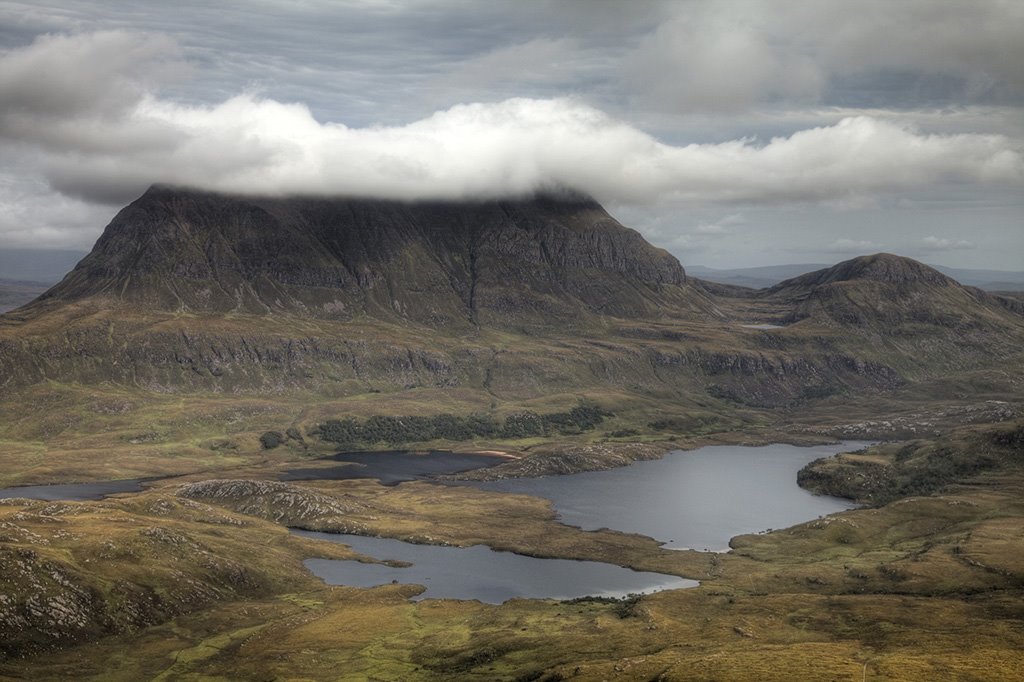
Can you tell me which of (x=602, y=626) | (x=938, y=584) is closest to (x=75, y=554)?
(x=602, y=626)

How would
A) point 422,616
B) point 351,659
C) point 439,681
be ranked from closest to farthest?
point 439,681, point 351,659, point 422,616

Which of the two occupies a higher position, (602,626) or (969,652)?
(969,652)

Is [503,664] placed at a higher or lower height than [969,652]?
lower

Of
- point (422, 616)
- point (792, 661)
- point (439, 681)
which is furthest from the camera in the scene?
point (422, 616)

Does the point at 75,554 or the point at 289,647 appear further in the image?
the point at 75,554

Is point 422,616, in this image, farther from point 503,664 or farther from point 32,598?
point 32,598

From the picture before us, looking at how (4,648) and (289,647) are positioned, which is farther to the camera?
(289,647)

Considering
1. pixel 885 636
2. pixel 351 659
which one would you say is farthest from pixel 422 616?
pixel 885 636

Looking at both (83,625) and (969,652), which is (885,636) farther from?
(83,625)

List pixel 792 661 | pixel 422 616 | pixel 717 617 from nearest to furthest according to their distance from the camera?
pixel 792 661
pixel 717 617
pixel 422 616
